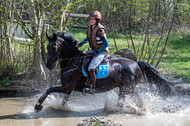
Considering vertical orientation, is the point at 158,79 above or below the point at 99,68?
below

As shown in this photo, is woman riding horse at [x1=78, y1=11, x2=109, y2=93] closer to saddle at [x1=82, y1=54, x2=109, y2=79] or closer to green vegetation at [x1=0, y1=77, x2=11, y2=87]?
saddle at [x1=82, y1=54, x2=109, y2=79]

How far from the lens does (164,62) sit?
1157 cm

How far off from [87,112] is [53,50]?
1907 mm

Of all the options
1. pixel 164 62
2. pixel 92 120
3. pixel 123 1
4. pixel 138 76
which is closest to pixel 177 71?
pixel 164 62

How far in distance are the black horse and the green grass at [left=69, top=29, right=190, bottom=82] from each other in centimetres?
307

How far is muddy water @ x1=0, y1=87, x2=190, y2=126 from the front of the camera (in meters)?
5.79

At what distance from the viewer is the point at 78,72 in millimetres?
6086

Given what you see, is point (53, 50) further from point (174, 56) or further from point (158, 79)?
point (174, 56)

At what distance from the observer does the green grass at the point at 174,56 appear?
9.93 m

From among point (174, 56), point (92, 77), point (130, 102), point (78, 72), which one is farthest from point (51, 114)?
point (174, 56)

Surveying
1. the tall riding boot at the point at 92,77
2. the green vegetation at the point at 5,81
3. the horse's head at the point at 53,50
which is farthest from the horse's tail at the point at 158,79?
the green vegetation at the point at 5,81

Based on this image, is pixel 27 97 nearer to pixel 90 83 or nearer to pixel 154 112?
pixel 90 83

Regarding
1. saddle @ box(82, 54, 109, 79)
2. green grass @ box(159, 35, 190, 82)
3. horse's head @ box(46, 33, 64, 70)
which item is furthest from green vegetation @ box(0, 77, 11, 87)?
green grass @ box(159, 35, 190, 82)

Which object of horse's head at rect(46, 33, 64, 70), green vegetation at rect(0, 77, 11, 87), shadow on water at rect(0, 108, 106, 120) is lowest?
shadow on water at rect(0, 108, 106, 120)
